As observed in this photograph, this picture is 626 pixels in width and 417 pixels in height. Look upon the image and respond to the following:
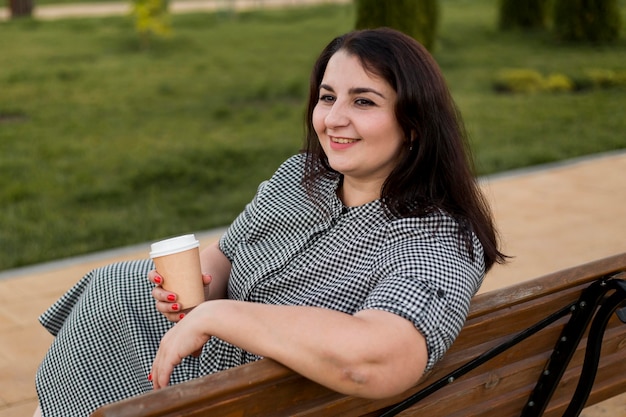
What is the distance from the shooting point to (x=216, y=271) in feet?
9.34

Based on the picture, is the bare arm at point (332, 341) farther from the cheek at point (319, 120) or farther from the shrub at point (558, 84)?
the shrub at point (558, 84)

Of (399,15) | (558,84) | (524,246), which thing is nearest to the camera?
(524,246)

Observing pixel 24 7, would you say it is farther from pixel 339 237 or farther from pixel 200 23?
pixel 339 237

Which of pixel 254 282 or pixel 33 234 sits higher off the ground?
pixel 254 282

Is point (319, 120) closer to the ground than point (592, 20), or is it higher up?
higher up

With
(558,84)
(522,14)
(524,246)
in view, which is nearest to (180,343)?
(524,246)

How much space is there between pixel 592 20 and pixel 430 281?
12609mm

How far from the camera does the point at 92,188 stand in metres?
7.11

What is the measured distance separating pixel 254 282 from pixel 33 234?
380 cm

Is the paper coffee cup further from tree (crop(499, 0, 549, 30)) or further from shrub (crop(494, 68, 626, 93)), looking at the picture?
tree (crop(499, 0, 549, 30))

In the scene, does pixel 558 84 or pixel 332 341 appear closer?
pixel 332 341

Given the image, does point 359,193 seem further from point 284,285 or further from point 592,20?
point 592,20

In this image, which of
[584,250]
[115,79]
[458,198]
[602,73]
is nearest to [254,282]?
[458,198]

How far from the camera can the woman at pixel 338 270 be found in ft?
6.43
